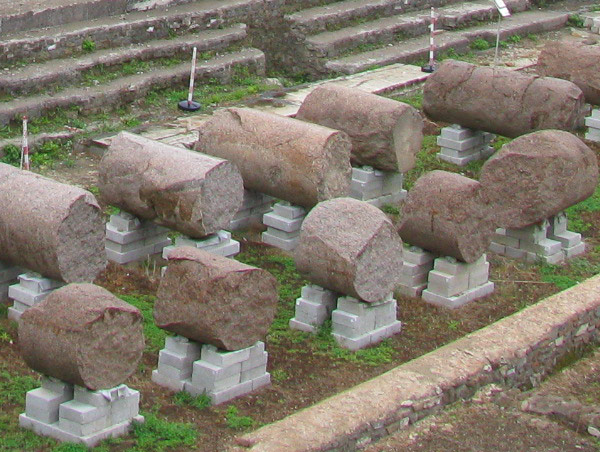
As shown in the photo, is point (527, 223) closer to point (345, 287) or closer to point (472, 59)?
point (345, 287)

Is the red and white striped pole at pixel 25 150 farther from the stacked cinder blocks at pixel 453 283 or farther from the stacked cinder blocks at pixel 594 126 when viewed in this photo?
the stacked cinder blocks at pixel 594 126

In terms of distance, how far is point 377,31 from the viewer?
55.3ft

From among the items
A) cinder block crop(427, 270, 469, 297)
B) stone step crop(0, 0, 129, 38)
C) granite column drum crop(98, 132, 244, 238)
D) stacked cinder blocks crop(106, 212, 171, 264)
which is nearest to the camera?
granite column drum crop(98, 132, 244, 238)

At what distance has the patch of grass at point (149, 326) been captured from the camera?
9.52m

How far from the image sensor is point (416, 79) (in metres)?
15.8

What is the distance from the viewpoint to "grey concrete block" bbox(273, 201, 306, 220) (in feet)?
37.3

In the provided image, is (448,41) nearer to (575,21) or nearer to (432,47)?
(432,47)

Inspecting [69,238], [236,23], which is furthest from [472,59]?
[69,238]

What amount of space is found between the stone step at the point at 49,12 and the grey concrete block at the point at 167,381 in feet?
19.7

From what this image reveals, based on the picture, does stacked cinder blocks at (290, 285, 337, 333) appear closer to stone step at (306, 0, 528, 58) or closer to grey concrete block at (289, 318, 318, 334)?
grey concrete block at (289, 318, 318, 334)

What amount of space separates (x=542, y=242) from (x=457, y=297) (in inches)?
54.3

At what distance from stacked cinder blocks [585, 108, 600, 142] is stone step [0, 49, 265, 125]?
12.4ft

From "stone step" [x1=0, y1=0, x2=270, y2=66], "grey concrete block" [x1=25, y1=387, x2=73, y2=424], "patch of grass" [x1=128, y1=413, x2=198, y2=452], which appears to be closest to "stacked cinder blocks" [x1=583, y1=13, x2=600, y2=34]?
"stone step" [x1=0, y1=0, x2=270, y2=66]

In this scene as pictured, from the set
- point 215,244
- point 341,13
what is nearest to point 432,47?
point 341,13
